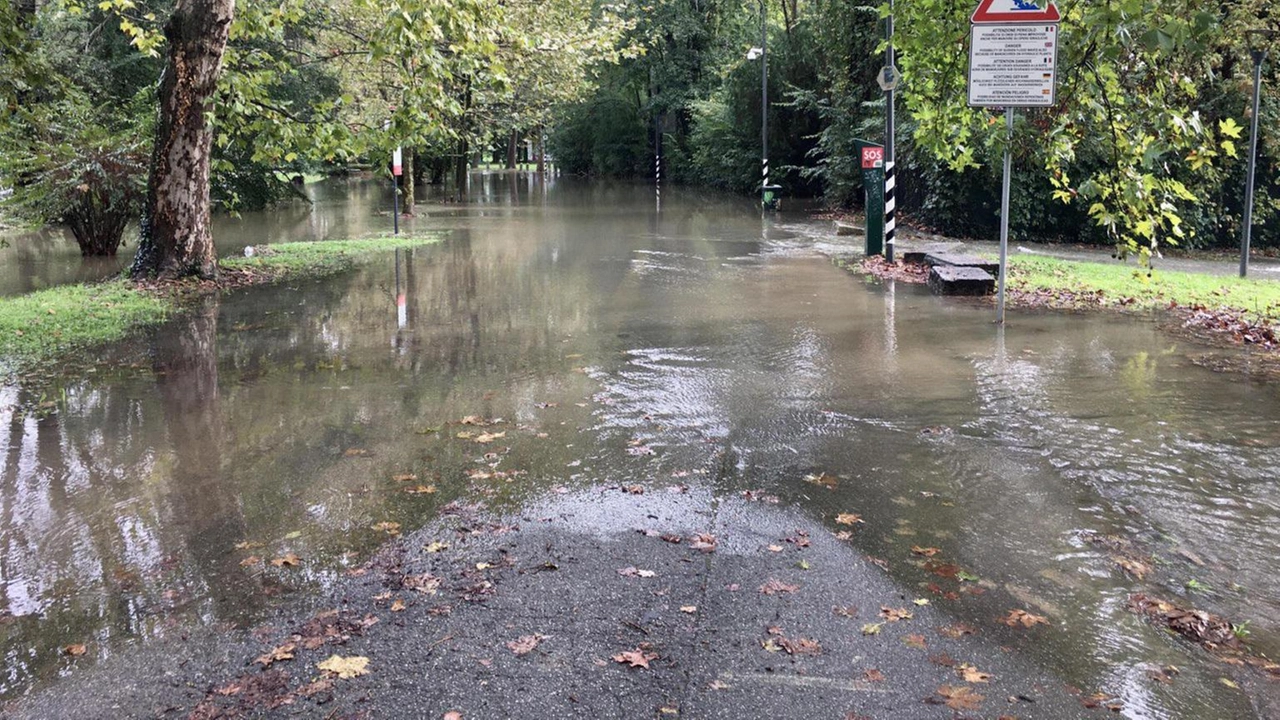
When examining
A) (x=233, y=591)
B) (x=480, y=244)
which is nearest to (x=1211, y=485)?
(x=233, y=591)

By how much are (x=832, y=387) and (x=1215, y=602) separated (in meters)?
3.80

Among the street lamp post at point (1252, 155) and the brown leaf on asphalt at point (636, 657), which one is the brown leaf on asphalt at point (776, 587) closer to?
the brown leaf on asphalt at point (636, 657)

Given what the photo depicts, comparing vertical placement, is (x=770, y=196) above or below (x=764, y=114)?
below

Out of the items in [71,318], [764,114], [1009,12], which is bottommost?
[71,318]

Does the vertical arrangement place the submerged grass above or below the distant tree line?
below

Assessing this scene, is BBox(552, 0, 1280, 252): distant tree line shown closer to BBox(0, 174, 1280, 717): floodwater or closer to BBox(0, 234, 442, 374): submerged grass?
BBox(0, 174, 1280, 717): floodwater

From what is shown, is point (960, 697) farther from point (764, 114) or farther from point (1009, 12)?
point (764, 114)

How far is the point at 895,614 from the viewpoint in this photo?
12.8 feet

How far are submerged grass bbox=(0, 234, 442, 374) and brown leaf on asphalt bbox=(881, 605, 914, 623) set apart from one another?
767 cm

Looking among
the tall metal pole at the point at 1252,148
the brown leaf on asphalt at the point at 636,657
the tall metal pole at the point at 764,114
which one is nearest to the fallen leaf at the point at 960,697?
the brown leaf on asphalt at the point at 636,657

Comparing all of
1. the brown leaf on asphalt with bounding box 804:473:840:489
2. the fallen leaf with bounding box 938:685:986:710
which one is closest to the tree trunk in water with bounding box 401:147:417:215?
the brown leaf on asphalt with bounding box 804:473:840:489

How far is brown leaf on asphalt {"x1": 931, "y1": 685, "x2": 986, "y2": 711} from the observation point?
3.23 meters

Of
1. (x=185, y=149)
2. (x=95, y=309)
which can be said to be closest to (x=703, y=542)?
(x=95, y=309)

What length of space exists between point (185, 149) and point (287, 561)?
1049cm
